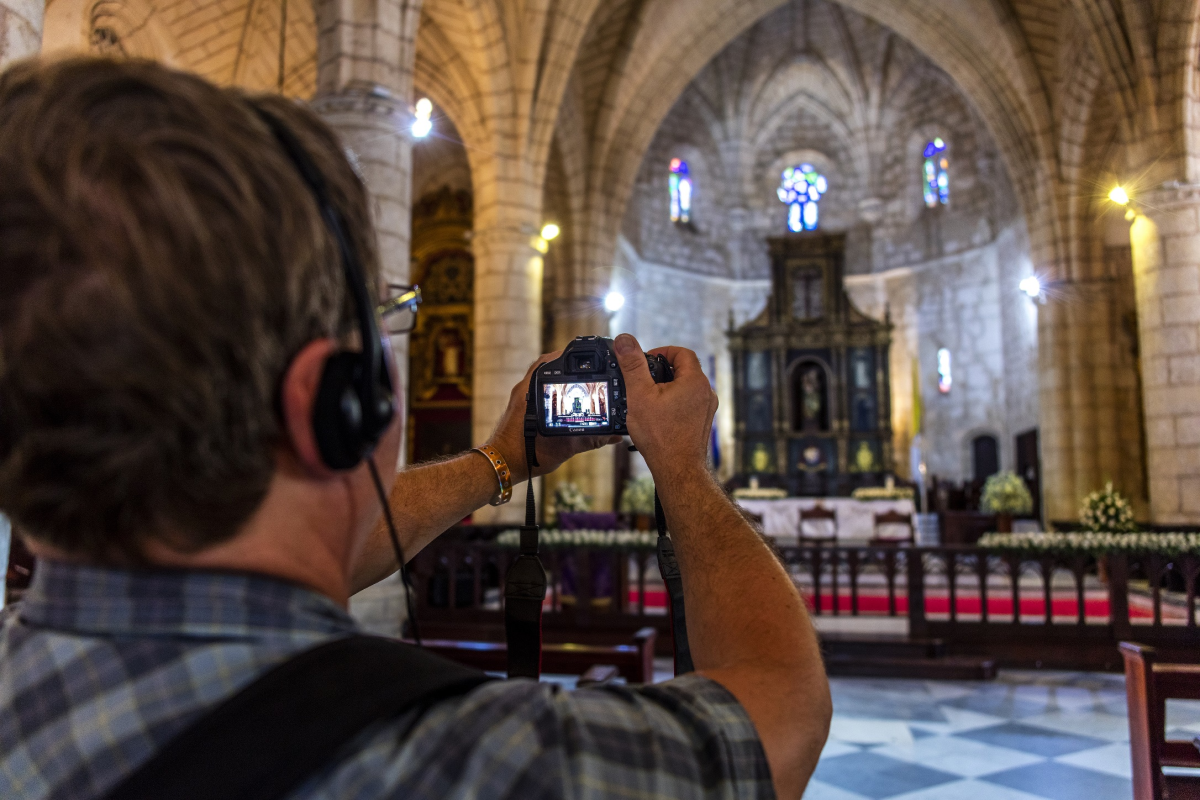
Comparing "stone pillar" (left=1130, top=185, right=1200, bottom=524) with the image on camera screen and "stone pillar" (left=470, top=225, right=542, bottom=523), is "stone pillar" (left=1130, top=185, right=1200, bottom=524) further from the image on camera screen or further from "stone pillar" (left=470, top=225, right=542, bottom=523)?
the image on camera screen

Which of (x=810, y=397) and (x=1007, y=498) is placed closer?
(x=1007, y=498)

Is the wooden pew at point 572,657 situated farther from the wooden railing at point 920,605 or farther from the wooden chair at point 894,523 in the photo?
the wooden chair at point 894,523

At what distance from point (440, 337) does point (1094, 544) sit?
44.6ft

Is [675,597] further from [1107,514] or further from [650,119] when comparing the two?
[650,119]

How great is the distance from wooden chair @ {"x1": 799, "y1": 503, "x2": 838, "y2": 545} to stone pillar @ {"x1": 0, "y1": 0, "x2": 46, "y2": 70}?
1056cm

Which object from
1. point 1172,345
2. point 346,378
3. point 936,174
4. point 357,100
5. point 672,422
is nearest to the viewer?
point 346,378

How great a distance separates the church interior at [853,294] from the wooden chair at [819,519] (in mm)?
173

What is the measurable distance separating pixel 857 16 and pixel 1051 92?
819 centimetres

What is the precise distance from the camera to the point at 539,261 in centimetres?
1221

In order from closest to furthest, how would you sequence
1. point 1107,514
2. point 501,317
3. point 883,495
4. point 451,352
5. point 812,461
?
point 1107,514 → point 501,317 → point 883,495 → point 451,352 → point 812,461

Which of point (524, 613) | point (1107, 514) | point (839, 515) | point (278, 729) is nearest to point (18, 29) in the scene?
point (524, 613)

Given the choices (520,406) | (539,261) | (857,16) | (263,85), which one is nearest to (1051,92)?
(857,16)

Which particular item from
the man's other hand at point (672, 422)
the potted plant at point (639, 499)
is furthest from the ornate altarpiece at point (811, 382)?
the man's other hand at point (672, 422)

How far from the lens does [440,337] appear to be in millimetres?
18078
